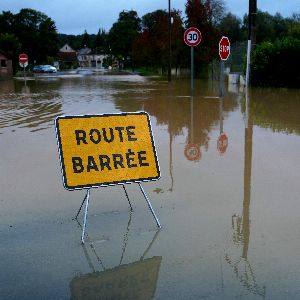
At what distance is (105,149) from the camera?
496cm

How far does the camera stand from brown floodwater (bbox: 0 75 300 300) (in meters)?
3.68

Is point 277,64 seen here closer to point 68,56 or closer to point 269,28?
point 269,28

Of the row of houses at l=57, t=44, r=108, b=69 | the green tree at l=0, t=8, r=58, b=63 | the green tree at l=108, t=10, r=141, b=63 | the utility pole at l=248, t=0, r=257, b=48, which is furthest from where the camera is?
the row of houses at l=57, t=44, r=108, b=69

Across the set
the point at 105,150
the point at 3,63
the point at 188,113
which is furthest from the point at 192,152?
the point at 3,63

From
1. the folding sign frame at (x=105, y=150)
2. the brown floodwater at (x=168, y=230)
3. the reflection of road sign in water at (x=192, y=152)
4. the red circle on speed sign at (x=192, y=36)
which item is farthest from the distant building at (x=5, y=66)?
the folding sign frame at (x=105, y=150)

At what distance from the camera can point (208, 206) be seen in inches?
216

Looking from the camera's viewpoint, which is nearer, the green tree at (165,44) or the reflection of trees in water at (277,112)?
the reflection of trees in water at (277,112)

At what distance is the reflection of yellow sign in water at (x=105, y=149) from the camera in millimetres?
4840

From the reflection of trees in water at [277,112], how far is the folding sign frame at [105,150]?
6297 mm

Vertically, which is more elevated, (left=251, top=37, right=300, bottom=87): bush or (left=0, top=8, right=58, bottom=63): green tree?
(left=0, top=8, right=58, bottom=63): green tree

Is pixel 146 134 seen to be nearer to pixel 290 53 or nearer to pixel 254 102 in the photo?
pixel 254 102

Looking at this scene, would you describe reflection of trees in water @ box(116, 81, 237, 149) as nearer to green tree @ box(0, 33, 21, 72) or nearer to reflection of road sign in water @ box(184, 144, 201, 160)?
reflection of road sign in water @ box(184, 144, 201, 160)

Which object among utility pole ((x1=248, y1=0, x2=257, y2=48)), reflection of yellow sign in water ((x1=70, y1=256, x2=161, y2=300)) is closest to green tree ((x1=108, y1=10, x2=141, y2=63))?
utility pole ((x1=248, y1=0, x2=257, y2=48))

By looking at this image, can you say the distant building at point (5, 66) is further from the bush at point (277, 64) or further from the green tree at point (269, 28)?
the green tree at point (269, 28)
